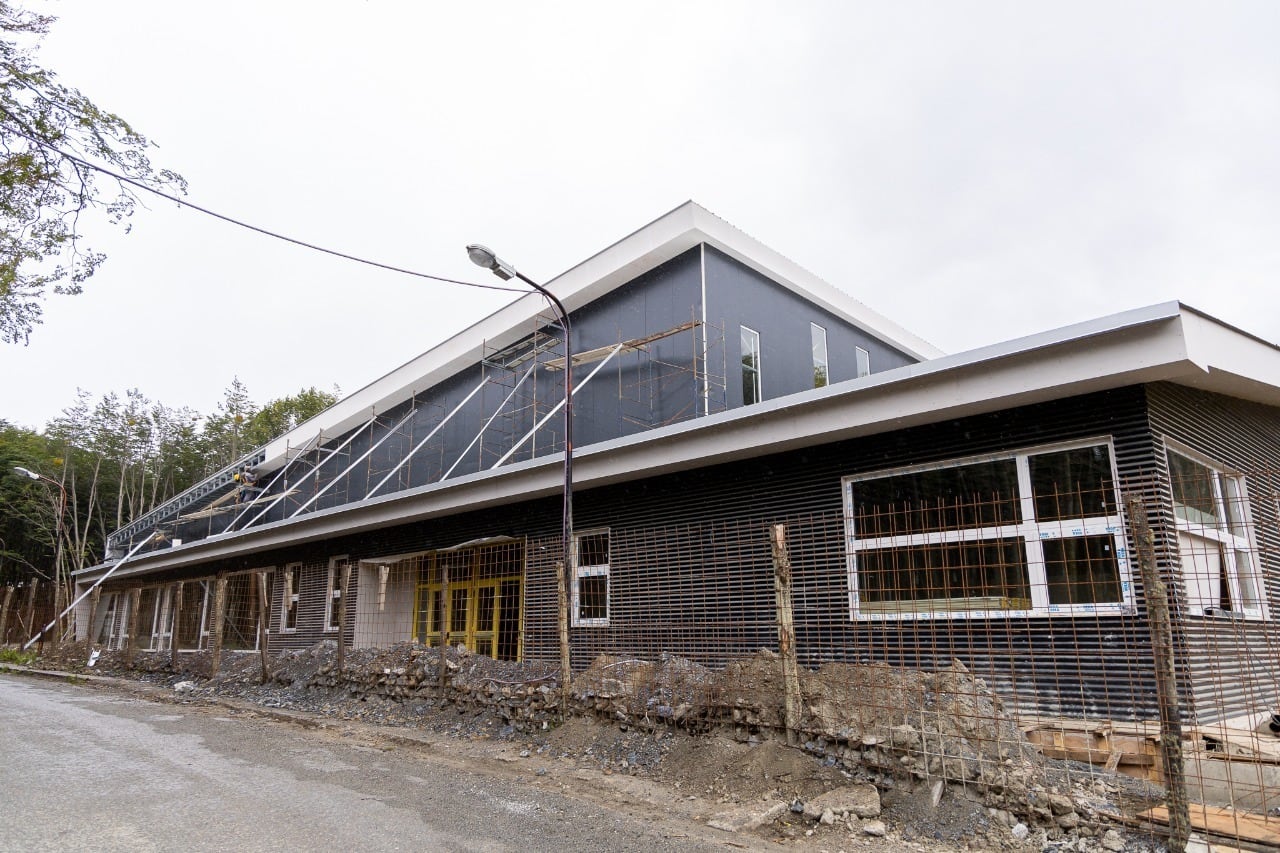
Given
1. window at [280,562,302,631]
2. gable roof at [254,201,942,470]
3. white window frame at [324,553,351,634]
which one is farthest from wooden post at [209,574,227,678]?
gable roof at [254,201,942,470]

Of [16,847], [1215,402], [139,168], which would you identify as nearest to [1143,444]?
[1215,402]

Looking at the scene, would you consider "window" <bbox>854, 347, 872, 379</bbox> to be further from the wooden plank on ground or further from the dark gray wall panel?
the wooden plank on ground

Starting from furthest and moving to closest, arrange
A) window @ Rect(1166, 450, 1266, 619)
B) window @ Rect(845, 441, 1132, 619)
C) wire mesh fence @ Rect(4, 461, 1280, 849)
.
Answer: window @ Rect(1166, 450, 1266, 619) → window @ Rect(845, 441, 1132, 619) → wire mesh fence @ Rect(4, 461, 1280, 849)

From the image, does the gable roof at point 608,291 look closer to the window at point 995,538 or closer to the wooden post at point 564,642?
the window at point 995,538

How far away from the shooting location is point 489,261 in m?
9.95

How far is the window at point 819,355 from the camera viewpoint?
55.2 ft

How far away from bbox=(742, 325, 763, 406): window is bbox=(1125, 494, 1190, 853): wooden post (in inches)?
373

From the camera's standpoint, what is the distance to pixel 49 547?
42219mm

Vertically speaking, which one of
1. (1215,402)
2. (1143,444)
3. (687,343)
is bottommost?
(1143,444)

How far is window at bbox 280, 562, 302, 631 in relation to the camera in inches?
792

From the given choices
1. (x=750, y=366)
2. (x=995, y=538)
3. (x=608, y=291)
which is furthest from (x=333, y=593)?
(x=995, y=538)

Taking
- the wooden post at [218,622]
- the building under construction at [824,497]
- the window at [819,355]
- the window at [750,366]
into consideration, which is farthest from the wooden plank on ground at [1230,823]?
the wooden post at [218,622]

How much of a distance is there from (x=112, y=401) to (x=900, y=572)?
46.9 m

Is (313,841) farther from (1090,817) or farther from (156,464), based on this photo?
(156,464)
